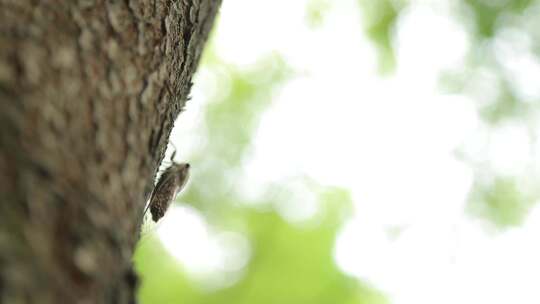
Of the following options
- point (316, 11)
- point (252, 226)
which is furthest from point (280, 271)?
point (316, 11)

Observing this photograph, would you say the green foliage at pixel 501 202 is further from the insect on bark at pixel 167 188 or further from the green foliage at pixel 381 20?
the insect on bark at pixel 167 188

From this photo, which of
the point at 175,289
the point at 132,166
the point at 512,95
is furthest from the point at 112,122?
the point at 512,95

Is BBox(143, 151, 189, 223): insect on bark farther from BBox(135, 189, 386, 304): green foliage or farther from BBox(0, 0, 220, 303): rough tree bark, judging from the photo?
BBox(135, 189, 386, 304): green foliage

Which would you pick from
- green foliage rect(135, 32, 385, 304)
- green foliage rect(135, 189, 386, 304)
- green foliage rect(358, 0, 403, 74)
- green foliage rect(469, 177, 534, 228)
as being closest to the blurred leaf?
green foliage rect(358, 0, 403, 74)

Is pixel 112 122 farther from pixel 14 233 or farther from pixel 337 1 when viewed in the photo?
pixel 337 1

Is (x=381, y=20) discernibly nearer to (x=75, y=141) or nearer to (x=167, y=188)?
(x=167, y=188)

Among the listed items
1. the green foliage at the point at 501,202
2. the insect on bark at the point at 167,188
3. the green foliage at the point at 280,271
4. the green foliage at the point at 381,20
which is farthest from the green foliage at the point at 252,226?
the insect on bark at the point at 167,188
